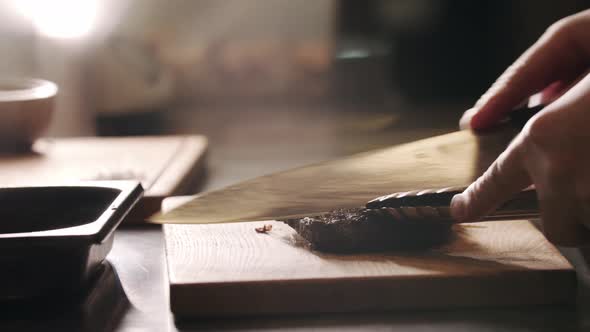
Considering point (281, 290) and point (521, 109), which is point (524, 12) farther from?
point (281, 290)

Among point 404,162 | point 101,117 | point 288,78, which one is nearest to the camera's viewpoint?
point 404,162

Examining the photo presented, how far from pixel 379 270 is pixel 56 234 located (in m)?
0.24

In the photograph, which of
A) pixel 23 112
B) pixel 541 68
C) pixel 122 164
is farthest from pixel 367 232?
pixel 23 112

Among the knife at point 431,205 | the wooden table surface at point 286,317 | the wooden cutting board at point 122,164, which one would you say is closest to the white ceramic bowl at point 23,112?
the wooden cutting board at point 122,164

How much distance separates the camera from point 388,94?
165 centimetres

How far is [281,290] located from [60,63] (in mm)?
1144

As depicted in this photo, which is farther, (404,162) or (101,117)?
(101,117)

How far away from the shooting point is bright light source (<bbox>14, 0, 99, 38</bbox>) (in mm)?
1508

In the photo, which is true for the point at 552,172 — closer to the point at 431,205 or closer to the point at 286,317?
the point at 431,205

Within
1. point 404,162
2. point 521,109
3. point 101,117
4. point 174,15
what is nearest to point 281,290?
point 404,162

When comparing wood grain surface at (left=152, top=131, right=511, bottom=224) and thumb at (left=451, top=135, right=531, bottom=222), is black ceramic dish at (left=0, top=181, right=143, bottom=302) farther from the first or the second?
thumb at (left=451, top=135, right=531, bottom=222)

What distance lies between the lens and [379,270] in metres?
0.57

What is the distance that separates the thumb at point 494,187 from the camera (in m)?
0.53

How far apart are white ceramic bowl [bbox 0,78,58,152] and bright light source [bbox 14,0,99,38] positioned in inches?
17.0
